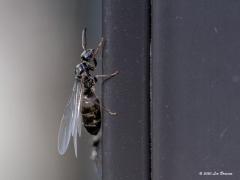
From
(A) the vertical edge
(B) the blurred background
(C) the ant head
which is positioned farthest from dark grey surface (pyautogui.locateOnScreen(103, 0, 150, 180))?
(B) the blurred background

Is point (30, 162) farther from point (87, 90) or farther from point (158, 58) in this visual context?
point (158, 58)

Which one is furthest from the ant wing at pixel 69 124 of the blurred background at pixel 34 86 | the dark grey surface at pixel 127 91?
the blurred background at pixel 34 86

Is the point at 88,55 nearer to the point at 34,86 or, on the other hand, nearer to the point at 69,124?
the point at 69,124

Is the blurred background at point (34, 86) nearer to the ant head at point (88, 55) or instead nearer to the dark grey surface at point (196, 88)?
the ant head at point (88, 55)

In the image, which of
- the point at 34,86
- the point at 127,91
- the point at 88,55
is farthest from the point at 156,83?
the point at 34,86

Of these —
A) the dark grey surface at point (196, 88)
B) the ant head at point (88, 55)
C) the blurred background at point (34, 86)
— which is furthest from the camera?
the blurred background at point (34, 86)
